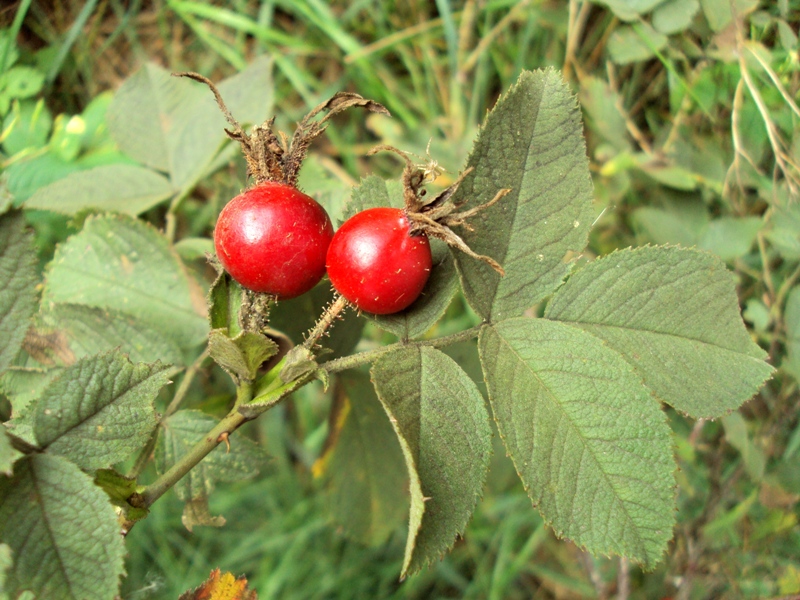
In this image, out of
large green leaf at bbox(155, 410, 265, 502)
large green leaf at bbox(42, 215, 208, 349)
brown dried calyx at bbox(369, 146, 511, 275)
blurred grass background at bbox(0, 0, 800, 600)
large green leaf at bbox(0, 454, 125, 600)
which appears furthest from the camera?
blurred grass background at bbox(0, 0, 800, 600)

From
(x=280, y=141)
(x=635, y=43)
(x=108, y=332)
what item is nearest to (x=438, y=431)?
(x=280, y=141)

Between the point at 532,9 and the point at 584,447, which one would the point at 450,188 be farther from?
the point at 532,9

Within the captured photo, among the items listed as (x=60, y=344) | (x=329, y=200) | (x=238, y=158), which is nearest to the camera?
(x=60, y=344)

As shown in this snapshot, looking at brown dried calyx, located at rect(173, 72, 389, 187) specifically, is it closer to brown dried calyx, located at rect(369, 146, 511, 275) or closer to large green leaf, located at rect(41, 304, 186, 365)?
brown dried calyx, located at rect(369, 146, 511, 275)

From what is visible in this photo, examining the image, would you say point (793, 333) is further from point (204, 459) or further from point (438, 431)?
point (204, 459)

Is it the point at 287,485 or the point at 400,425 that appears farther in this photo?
the point at 287,485

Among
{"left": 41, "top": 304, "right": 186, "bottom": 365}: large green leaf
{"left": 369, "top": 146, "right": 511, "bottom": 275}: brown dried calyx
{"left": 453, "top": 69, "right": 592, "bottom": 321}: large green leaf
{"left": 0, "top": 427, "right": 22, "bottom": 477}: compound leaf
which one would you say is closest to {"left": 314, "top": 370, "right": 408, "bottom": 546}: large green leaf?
{"left": 41, "top": 304, "right": 186, "bottom": 365}: large green leaf

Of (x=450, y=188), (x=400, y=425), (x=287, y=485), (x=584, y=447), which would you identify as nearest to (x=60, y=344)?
(x=400, y=425)
